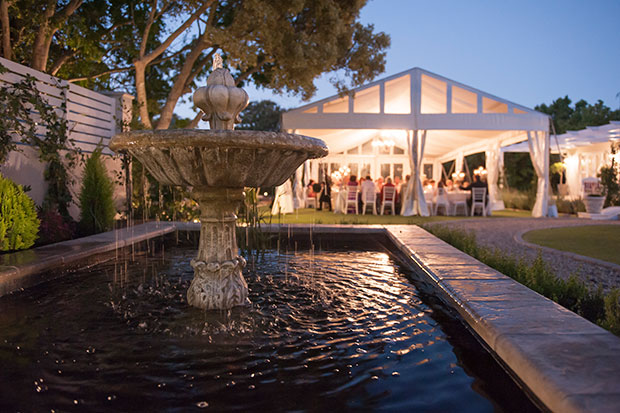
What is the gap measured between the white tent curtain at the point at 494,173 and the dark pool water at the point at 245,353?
48.0 ft

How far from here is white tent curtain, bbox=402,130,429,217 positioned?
1240 cm

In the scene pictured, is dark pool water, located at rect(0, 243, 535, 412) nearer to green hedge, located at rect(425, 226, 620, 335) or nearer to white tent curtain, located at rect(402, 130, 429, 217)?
green hedge, located at rect(425, 226, 620, 335)

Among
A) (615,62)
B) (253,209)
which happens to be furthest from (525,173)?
(615,62)

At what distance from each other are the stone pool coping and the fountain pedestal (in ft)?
4.49

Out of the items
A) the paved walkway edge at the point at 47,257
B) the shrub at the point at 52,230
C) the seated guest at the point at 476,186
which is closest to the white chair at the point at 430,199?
the seated guest at the point at 476,186

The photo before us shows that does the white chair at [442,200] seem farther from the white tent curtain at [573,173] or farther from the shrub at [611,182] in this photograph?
the white tent curtain at [573,173]

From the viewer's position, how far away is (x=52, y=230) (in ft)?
17.5

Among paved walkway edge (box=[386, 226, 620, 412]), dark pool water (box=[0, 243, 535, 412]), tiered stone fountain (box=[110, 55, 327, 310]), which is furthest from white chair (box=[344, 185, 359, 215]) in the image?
tiered stone fountain (box=[110, 55, 327, 310])

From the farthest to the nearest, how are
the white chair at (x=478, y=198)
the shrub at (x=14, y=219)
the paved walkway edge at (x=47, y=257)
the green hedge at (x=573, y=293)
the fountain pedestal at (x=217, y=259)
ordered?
1. the white chair at (x=478, y=198)
2. the shrub at (x=14, y=219)
3. the paved walkway edge at (x=47, y=257)
4. the fountain pedestal at (x=217, y=259)
5. the green hedge at (x=573, y=293)

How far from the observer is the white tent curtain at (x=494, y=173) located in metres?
16.7

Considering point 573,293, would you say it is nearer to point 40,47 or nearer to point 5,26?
point 5,26

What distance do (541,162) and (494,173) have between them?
14.0 feet

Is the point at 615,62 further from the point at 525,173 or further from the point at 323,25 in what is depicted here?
the point at 323,25

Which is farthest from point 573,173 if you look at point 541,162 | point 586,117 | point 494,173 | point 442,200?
point 586,117
